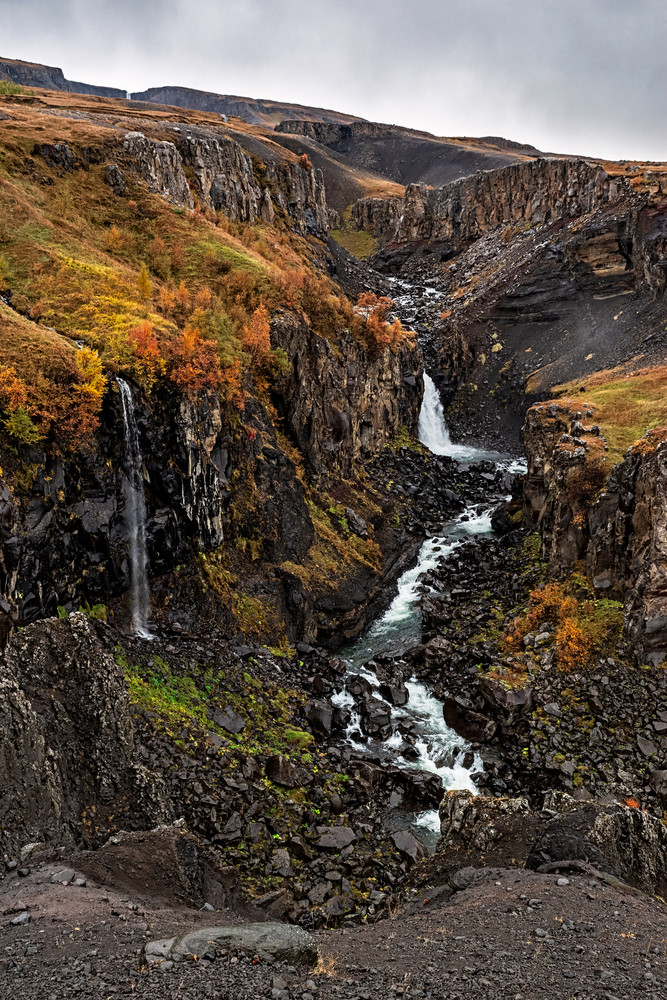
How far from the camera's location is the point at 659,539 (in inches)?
695

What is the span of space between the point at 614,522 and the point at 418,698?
925 cm

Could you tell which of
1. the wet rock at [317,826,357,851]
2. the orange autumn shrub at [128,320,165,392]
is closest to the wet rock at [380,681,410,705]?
the wet rock at [317,826,357,851]

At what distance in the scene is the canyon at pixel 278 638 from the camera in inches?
320

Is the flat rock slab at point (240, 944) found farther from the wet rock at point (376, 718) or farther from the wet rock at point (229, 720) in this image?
the wet rock at point (376, 718)

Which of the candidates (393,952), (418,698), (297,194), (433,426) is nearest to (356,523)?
(418,698)

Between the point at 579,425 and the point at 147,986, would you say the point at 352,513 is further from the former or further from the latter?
the point at 147,986

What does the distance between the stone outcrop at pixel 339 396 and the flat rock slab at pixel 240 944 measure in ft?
61.4

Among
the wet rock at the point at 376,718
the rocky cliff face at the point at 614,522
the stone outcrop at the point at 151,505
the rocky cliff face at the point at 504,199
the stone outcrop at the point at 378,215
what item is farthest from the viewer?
the stone outcrop at the point at 378,215

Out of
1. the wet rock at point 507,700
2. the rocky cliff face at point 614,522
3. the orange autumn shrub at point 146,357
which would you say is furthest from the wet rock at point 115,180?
the wet rock at point 507,700

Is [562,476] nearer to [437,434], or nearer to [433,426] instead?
[437,434]

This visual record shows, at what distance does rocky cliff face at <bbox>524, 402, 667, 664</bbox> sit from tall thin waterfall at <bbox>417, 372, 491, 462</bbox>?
1558 cm

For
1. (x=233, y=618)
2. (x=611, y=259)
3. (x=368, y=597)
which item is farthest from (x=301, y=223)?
(x=233, y=618)

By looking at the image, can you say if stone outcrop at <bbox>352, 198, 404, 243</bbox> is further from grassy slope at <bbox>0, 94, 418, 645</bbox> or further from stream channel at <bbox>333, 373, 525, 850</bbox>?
stream channel at <bbox>333, 373, 525, 850</bbox>

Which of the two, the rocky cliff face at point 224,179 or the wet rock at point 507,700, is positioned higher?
the rocky cliff face at point 224,179
